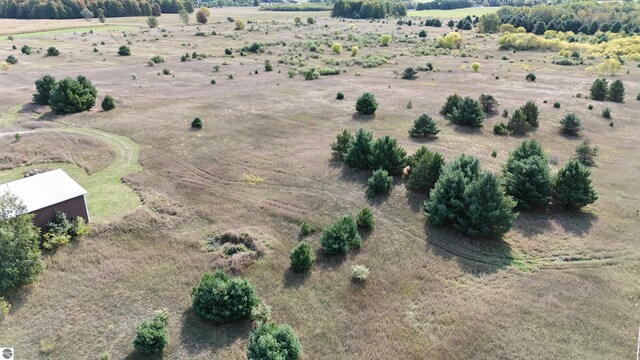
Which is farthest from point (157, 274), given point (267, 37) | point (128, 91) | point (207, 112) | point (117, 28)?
point (117, 28)

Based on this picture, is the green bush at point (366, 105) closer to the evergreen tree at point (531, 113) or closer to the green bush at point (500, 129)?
the green bush at point (500, 129)

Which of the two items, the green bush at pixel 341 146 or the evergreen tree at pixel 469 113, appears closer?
the green bush at pixel 341 146

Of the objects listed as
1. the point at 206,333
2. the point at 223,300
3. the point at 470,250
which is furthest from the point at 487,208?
the point at 206,333

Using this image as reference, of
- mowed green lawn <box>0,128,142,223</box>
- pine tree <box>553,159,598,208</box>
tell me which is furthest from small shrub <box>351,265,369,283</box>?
mowed green lawn <box>0,128,142,223</box>

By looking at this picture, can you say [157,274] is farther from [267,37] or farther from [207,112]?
[267,37]

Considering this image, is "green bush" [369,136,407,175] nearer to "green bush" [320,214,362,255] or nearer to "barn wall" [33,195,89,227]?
"green bush" [320,214,362,255]

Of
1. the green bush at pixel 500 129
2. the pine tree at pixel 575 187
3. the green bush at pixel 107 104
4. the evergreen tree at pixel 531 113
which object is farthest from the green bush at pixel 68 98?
the evergreen tree at pixel 531 113
